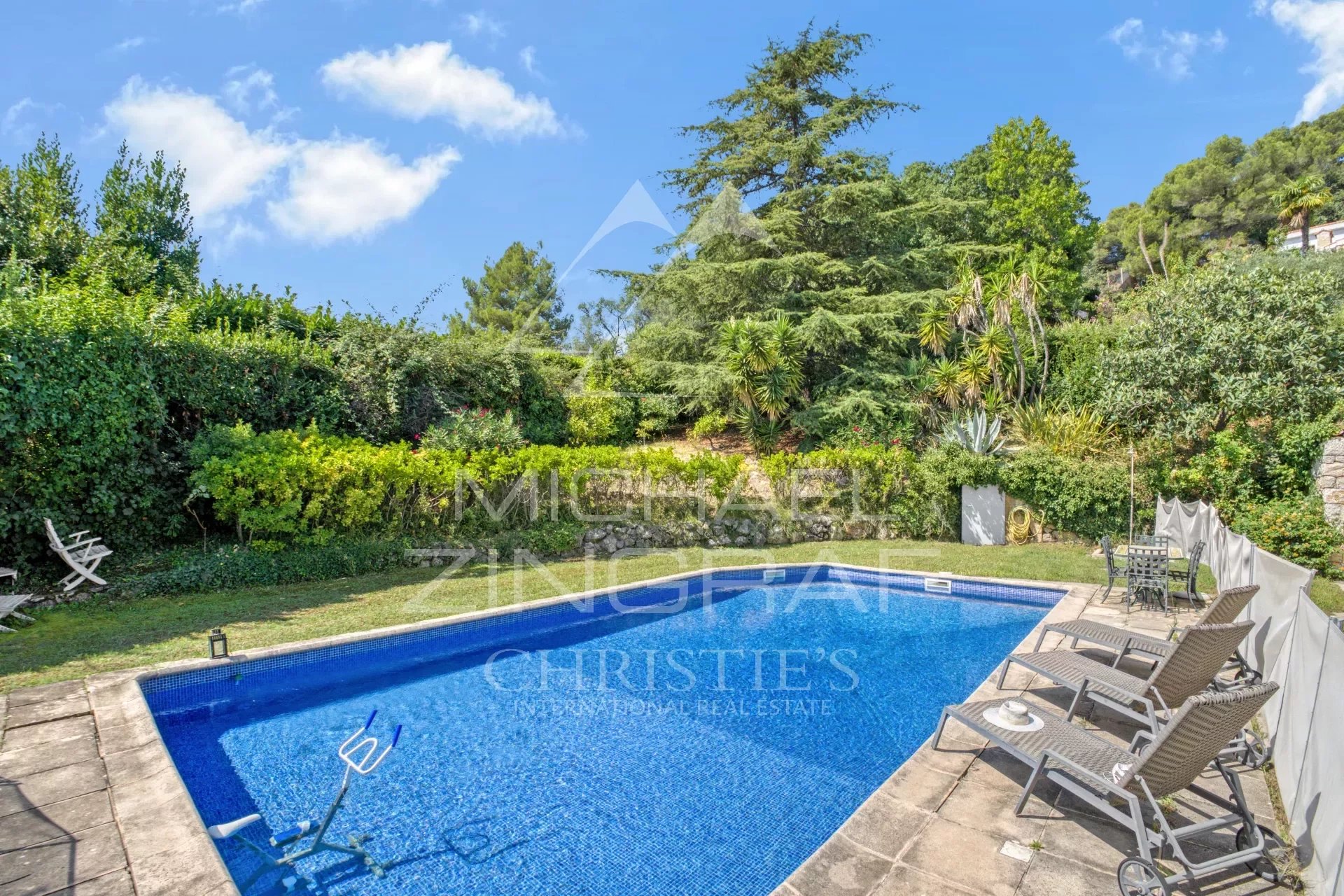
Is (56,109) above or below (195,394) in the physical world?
above

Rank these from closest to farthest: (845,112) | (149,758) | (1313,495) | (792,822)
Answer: (149,758)
(792,822)
(1313,495)
(845,112)

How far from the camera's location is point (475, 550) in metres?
10.6

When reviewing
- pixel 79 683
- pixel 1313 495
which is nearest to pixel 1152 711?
pixel 79 683

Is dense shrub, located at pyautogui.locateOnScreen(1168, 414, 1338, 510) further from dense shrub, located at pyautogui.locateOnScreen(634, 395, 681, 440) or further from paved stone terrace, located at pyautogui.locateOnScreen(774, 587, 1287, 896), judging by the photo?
dense shrub, located at pyautogui.locateOnScreen(634, 395, 681, 440)

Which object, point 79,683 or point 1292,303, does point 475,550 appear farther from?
point 1292,303

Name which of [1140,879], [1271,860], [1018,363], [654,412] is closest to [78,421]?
[1140,879]

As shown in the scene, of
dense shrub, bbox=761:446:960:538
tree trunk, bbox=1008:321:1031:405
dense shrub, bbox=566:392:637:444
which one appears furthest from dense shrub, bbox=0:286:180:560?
tree trunk, bbox=1008:321:1031:405

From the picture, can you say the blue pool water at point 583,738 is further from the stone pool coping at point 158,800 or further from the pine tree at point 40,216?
the pine tree at point 40,216

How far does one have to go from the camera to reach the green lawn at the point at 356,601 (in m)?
5.96

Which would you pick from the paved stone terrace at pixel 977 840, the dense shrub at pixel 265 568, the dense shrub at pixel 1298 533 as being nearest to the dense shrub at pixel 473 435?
the dense shrub at pixel 265 568

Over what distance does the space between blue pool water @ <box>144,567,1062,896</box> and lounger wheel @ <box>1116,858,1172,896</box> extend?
171 cm

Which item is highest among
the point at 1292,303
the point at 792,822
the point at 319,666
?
the point at 1292,303

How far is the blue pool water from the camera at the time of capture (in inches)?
155

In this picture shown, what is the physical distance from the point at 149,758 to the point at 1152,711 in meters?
6.35
